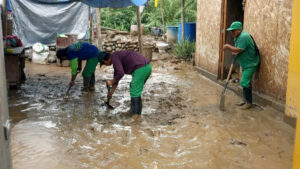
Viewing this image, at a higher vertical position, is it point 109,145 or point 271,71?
point 271,71

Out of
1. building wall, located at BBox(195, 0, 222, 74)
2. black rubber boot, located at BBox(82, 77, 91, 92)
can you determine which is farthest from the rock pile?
black rubber boot, located at BBox(82, 77, 91, 92)

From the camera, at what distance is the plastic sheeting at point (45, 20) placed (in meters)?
11.7

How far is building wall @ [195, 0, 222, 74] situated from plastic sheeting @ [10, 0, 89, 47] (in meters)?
5.63

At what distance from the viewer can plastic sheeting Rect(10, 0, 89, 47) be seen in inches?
461

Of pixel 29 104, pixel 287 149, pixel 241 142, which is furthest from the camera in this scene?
pixel 29 104

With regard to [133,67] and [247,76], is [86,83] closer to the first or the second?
[133,67]

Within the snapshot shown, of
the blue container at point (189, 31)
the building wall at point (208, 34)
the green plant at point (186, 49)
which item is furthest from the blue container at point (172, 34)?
the building wall at point (208, 34)

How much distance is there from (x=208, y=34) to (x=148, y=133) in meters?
4.87

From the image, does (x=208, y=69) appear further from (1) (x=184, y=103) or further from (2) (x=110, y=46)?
(2) (x=110, y=46)

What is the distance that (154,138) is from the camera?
4.19 m

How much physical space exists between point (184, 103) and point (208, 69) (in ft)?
9.40

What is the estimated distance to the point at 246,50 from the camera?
5.44 m

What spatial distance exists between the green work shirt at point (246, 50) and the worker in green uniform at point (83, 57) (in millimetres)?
2634

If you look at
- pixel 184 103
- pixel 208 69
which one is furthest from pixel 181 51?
pixel 184 103
